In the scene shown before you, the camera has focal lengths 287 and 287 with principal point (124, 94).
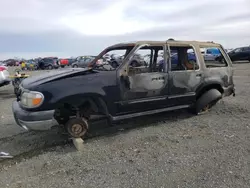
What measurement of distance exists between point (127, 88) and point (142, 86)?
325mm

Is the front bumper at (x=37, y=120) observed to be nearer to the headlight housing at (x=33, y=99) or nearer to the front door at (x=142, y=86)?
the headlight housing at (x=33, y=99)

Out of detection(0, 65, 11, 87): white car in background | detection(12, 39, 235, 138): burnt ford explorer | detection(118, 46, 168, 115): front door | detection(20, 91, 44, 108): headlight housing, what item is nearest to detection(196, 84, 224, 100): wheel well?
detection(12, 39, 235, 138): burnt ford explorer

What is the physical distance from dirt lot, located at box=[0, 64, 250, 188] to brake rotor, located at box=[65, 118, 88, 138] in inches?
8.5

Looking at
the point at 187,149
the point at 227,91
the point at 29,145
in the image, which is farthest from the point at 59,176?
the point at 227,91

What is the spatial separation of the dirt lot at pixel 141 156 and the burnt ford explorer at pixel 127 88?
1.32ft

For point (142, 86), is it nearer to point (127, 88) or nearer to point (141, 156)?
point (127, 88)

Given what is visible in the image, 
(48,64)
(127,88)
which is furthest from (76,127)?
(48,64)

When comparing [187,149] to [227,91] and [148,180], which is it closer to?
[148,180]

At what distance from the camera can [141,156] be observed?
4.25m

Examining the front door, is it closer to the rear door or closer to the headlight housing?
the rear door

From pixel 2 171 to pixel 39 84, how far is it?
140cm

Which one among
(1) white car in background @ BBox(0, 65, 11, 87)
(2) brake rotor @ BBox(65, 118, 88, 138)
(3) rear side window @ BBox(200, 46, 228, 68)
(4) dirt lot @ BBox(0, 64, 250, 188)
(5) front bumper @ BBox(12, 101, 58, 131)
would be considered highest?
(3) rear side window @ BBox(200, 46, 228, 68)

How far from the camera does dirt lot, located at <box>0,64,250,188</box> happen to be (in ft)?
11.6

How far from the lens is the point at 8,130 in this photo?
19.5 ft
